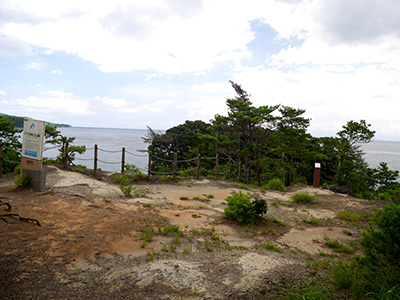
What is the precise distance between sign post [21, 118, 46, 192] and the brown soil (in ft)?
1.13

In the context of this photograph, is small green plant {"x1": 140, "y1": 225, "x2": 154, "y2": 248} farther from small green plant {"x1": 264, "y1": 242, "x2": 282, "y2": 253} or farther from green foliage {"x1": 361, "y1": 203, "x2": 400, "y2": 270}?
green foliage {"x1": 361, "y1": 203, "x2": 400, "y2": 270}

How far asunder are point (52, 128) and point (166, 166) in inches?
545

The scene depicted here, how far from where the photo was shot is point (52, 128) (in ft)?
38.6

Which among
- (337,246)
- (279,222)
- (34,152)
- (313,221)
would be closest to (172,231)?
(279,222)

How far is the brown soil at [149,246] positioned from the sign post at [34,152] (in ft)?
1.13

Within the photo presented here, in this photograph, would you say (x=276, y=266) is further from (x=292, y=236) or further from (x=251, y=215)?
(x=251, y=215)

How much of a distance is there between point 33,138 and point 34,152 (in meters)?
0.42

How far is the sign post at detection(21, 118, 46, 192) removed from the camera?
710 cm

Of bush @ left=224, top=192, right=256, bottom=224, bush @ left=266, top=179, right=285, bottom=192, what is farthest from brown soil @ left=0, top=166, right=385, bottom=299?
bush @ left=266, top=179, right=285, bottom=192

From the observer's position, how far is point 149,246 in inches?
167

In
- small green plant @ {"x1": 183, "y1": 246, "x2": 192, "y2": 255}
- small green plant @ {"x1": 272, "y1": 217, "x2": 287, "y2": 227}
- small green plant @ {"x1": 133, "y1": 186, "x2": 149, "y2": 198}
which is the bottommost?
small green plant @ {"x1": 133, "y1": 186, "x2": 149, "y2": 198}

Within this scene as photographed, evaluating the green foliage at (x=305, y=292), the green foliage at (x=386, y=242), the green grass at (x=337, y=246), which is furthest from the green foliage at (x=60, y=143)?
the green foliage at (x=386, y=242)

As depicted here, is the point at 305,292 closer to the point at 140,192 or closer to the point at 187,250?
the point at 187,250

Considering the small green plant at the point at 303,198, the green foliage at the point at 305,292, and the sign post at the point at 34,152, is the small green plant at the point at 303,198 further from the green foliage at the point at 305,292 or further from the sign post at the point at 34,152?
the sign post at the point at 34,152
